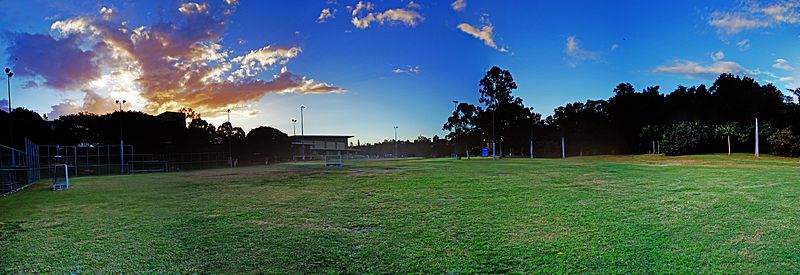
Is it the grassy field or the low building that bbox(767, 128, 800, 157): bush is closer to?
the grassy field

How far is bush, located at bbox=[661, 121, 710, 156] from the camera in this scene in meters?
37.2

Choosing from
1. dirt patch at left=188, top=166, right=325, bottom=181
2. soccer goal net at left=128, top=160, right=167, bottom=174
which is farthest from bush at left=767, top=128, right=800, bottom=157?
soccer goal net at left=128, top=160, right=167, bottom=174

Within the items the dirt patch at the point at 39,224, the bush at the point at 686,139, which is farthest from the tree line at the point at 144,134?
the bush at the point at 686,139

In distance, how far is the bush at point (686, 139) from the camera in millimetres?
37188

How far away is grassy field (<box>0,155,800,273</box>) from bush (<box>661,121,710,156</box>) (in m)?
29.3

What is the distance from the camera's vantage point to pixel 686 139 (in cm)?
3716

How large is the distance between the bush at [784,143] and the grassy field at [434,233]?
22.7 m

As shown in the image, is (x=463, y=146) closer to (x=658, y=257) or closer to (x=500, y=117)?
(x=500, y=117)

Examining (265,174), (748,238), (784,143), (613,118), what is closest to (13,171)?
(265,174)

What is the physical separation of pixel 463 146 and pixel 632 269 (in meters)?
70.5

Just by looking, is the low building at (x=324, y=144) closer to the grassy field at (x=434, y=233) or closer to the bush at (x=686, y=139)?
the bush at (x=686, y=139)

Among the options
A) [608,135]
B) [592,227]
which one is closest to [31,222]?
[592,227]

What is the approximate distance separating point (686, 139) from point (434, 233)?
38.2 m

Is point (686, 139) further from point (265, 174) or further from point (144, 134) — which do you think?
point (144, 134)
